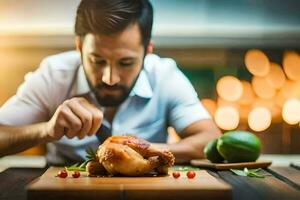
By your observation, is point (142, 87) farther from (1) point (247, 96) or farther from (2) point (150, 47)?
(1) point (247, 96)

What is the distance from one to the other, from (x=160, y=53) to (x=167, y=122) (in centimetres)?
32

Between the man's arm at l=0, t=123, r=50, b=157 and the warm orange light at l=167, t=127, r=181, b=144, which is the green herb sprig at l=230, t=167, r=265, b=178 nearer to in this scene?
the warm orange light at l=167, t=127, r=181, b=144

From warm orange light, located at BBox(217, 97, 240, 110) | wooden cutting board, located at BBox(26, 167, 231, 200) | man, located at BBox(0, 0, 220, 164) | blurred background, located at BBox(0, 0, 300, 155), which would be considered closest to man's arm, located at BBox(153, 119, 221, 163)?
man, located at BBox(0, 0, 220, 164)

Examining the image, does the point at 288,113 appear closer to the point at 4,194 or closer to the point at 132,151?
the point at 132,151

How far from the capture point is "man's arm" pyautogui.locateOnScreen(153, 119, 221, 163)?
2391 millimetres

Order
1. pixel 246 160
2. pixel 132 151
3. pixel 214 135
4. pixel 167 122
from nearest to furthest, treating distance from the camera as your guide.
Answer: pixel 132 151 → pixel 246 160 → pixel 214 135 → pixel 167 122

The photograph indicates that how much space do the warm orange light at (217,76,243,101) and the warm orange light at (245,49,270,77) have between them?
0.31ft

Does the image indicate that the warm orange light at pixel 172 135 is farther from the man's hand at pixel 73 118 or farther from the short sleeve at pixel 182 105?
the man's hand at pixel 73 118

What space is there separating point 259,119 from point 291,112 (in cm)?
17

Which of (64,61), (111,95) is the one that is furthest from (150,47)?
(64,61)

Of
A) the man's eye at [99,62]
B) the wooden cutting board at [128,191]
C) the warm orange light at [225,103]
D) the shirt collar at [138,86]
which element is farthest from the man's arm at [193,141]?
the wooden cutting board at [128,191]

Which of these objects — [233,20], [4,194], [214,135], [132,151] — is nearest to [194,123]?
[214,135]

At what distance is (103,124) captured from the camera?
8.89ft

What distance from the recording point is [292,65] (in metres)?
3.06
